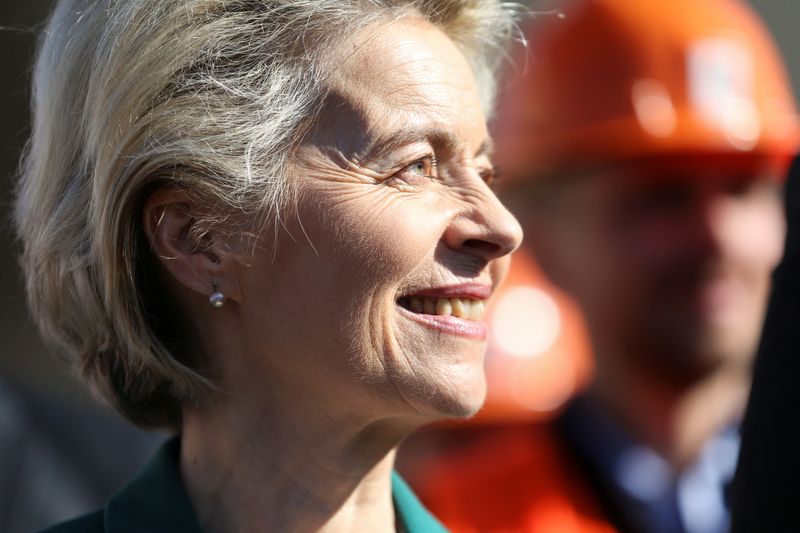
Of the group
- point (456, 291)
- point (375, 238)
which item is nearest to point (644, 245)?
point (456, 291)

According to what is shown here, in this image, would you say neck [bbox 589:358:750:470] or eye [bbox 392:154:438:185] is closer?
eye [bbox 392:154:438:185]

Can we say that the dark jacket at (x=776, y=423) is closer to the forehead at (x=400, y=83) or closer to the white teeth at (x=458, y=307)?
the white teeth at (x=458, y=307)

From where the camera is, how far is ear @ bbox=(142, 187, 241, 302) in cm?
226

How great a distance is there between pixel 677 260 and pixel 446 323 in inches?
78.9

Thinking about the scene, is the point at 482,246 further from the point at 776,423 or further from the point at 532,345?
the point at 532,345

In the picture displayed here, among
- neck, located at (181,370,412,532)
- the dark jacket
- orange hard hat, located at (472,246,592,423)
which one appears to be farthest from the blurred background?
the dark jacket

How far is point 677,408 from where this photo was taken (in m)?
4.04

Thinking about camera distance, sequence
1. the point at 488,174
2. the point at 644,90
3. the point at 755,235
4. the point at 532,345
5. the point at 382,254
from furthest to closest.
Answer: the point at 532,345 → the point at 644,90 → the point at 755,235 → the point at 488,174 → the point at 382,254

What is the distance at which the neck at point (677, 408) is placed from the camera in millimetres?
4039

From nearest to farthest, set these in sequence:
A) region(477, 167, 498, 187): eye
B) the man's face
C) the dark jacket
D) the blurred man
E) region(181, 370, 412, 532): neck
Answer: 1. the dark jacket
2. region(181, 370, 412, 532): neck
3. region(477, 167, 498, 187): eye
4. the blurred man
5. the man's face

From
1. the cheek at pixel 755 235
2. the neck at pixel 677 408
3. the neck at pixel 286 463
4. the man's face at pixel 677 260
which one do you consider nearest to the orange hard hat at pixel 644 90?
the man's face at pixel 677 260

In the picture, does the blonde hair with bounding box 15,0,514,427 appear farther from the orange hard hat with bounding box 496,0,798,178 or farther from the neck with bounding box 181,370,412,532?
the orange hard hat with bounding box 496,0,798,178

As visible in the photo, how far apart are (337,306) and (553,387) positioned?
2.95m

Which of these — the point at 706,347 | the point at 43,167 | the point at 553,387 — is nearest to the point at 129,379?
the point at 43,167
